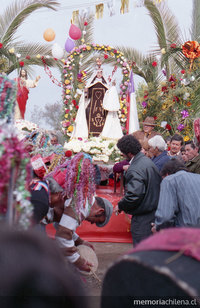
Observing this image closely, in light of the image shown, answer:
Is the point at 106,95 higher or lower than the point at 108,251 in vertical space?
higher

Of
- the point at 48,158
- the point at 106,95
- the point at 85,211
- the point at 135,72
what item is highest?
the point at 135,72

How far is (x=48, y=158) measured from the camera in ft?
12.3

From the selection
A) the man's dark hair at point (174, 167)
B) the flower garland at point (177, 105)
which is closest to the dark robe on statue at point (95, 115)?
the flower garland at point (177, 105)

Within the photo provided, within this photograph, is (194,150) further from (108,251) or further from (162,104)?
(162,104)

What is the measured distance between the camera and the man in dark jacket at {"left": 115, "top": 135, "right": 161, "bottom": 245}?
398 cm

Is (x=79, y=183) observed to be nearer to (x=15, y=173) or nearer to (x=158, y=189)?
(x=158, y=189)

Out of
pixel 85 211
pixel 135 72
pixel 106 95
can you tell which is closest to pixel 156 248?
pixel 85 211

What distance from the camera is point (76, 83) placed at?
Answer: 11094mm

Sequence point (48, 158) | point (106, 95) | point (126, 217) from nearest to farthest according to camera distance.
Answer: point (48, 158), point (126, 217), point (106, 95)

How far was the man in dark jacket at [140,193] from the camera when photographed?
3.98 meters

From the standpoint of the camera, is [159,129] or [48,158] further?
[159,129]

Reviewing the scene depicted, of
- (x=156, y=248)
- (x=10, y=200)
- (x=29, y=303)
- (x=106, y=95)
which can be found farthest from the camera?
(x=106, y=95)

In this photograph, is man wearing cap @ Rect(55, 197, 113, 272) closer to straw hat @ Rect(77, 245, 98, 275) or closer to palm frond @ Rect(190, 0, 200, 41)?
straw hat @ Rect(77, 245, 98, 275)

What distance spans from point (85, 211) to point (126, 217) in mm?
3184
